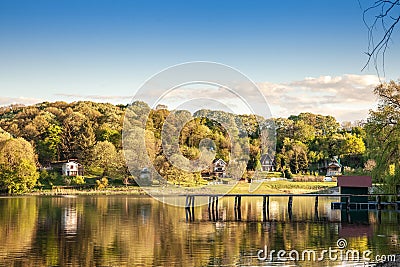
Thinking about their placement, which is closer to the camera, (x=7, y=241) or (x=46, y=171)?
(x=7, y=241)

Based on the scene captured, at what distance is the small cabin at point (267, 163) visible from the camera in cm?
7850

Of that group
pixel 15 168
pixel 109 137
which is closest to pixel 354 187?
pixel 15 168

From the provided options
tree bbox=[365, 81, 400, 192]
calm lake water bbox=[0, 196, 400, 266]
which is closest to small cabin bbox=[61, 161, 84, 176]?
calm lake water bbox=[0, 196, 400, 266]

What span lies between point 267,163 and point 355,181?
39.2m

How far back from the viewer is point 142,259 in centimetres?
1992

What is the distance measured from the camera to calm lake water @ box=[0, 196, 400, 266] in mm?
19766

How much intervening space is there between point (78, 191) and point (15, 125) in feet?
63.0

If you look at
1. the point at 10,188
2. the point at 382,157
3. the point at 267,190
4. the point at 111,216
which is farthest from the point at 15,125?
the point at 382,157

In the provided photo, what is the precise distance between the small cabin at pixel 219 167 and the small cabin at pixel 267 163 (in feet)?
29.6

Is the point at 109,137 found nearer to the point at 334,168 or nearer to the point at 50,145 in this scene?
the point at 50,145

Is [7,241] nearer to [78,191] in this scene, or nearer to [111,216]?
[111,216]

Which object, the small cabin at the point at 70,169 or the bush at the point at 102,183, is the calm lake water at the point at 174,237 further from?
the small cabin at the point at 70,169

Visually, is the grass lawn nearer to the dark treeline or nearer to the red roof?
the dark treeline

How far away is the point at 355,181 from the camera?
40.8 metres
